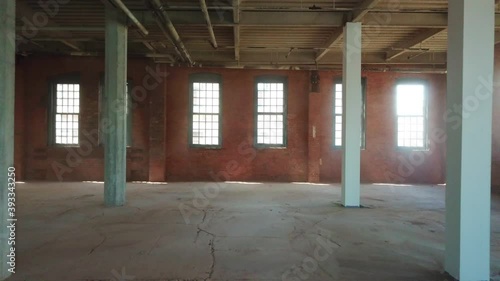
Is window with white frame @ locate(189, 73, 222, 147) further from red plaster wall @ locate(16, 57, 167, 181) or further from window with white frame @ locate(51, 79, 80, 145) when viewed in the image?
window with white frame @ locate(51, 79, 80, 145)

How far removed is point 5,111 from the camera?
3.86 metres

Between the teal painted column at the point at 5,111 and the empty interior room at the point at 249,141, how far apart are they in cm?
2

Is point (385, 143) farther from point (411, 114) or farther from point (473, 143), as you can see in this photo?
point (473, 143)

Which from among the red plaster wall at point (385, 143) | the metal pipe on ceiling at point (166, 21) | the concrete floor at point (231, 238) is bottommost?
the concrete floor at point (231, 238)

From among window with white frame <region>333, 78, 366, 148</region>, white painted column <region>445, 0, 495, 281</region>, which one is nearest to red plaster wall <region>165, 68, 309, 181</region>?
window with white frame <region>333, 78, 366, 148</region>

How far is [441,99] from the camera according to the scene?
1274 cm

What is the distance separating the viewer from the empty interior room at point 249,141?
12.6ft

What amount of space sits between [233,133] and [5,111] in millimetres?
9006

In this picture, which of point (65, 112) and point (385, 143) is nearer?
point (65, 112)

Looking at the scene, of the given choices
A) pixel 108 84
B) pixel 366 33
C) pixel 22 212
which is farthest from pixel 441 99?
pixel 22 212

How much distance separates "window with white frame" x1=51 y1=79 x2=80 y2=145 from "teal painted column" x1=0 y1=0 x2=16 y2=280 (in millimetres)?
8910

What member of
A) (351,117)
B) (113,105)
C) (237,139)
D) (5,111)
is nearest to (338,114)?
(237,139)

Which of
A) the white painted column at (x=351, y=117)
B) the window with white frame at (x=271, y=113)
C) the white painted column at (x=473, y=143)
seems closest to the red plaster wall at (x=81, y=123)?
the window with white frame at (x=271, y=113)

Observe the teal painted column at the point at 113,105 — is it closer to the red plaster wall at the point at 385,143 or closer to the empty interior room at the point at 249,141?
the empty interior room at the point at 249,141
